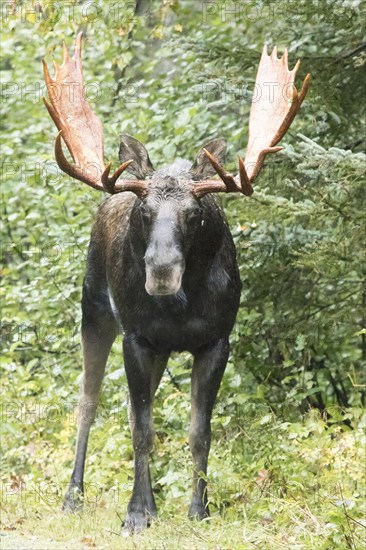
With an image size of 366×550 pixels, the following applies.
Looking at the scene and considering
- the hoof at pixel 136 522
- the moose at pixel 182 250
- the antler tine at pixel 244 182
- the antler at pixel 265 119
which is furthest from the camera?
the hoof at pixel 136 522

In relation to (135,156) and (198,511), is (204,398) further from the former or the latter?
(135,156)

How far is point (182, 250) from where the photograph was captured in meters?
7.26

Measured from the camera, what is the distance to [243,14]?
1024cm

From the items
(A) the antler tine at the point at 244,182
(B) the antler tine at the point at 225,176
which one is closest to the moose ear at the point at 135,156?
(B) the antler tine at the point at 225,176

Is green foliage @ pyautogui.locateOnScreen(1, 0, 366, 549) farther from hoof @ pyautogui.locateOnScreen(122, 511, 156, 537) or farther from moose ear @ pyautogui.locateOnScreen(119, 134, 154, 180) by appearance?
moose ear @ pyautogui.locateOnScreen(119, 134, 154, 180)

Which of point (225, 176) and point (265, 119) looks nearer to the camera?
point (225, 176)

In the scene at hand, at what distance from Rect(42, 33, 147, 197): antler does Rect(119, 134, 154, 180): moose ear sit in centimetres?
18

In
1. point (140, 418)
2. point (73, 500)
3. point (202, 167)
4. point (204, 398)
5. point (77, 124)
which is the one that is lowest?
point (73, 500)

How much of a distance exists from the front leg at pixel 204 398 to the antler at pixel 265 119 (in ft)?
3.60

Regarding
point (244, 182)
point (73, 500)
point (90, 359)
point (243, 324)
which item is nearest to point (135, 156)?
point (244, 182)

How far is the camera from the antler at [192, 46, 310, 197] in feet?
23.6

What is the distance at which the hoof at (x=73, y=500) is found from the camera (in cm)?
859

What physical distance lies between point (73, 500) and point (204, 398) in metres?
1.49

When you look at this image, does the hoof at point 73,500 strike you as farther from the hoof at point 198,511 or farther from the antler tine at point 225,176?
the antler tine at point 225,176
